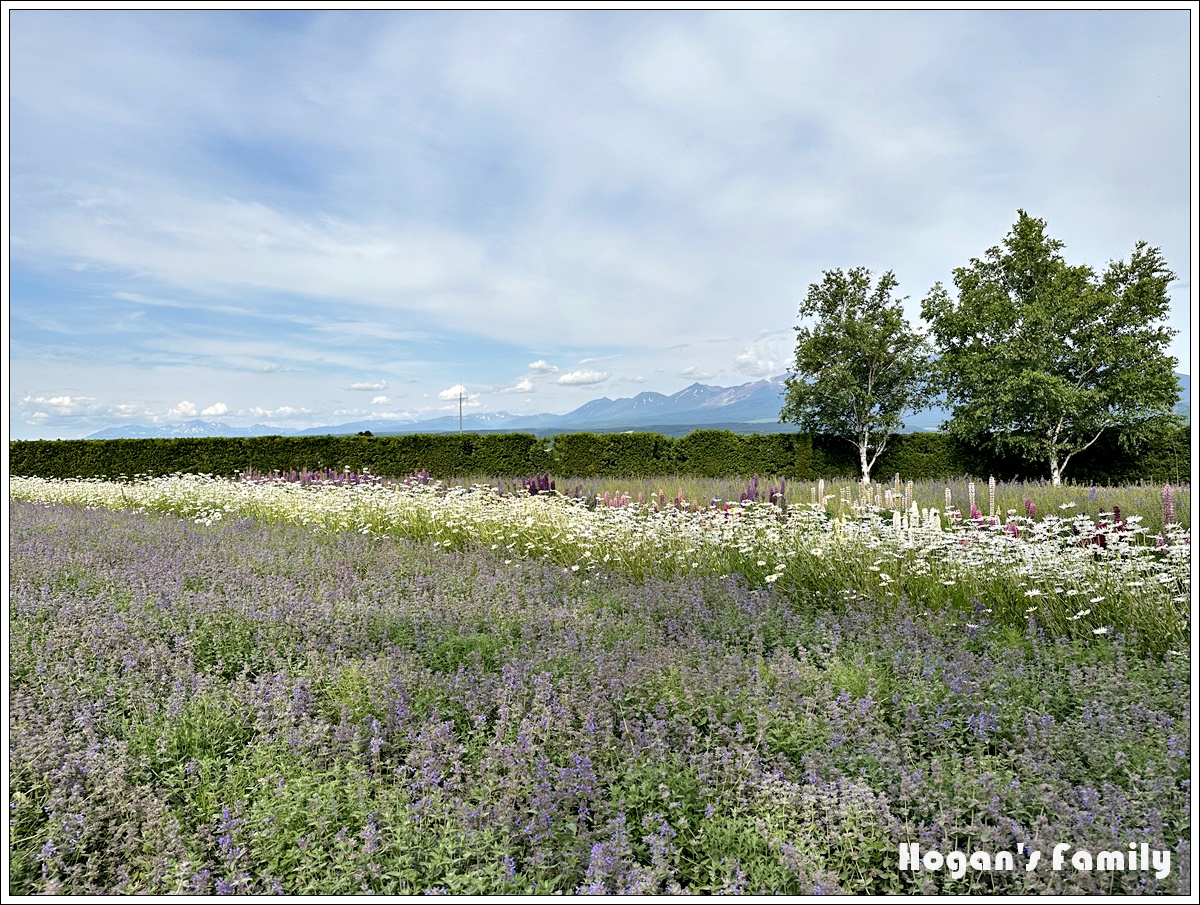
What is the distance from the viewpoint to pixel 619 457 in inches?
734

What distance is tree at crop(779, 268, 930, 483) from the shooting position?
20.2 meters

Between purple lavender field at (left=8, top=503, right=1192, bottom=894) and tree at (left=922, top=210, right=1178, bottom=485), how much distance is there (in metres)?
16.0

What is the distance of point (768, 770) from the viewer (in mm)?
2631

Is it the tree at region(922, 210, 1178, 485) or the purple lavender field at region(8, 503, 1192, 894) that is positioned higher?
the tree at region(922, 210, 1178, 485)

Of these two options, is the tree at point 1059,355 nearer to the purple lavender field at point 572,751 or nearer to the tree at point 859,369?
the tree at point 859,369

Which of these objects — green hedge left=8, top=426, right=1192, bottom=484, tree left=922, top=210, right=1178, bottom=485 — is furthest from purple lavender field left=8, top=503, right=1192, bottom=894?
tree left=922, top=210, right=1178, bottom=485

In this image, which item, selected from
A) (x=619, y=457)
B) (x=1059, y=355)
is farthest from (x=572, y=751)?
(x=1059, y=355)

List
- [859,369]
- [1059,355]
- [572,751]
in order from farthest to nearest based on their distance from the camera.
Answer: [859,369]
[1059,355]
[572,751]

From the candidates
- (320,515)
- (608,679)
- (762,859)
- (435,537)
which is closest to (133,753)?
(608,679)

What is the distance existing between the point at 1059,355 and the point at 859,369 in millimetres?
5120

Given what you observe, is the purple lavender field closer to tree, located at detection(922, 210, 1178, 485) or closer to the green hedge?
the green hedge

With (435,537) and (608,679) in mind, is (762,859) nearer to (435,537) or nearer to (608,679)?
(608,679)

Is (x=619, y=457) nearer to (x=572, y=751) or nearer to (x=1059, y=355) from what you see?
(x=1059, y=355)

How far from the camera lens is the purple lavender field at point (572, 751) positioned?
2.14 meters
